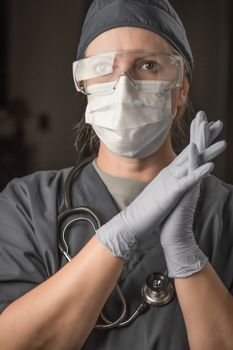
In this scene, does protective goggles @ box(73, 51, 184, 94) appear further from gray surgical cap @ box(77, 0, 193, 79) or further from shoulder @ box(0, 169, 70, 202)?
shoulder @ box(0, 169, 70, 202)

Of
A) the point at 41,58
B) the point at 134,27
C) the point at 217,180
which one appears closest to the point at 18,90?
the point at 41,58

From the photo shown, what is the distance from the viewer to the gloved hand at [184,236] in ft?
1.93

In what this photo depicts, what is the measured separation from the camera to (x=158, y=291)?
64cm

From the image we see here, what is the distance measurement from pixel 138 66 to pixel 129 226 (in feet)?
0.71

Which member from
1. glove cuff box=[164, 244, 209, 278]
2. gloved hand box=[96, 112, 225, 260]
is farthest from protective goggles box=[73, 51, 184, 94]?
glove cuff box=[164, 244, 209, 278]

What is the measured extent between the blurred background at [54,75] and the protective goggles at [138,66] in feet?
0.13

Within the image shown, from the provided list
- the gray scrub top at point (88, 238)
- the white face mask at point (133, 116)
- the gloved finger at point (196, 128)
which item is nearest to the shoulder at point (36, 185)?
the gray scrub top at point (88, 238)

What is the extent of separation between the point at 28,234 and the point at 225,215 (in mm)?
285

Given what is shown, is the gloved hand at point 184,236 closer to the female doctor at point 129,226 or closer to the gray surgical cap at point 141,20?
the female doctor at point 129,226

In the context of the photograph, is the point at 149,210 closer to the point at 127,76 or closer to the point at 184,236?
the point at 184,236

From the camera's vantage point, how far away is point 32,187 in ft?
2.31

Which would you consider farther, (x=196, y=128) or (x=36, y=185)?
(x=36, y=185)

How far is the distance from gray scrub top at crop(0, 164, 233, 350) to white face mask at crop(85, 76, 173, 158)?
3.7 inches

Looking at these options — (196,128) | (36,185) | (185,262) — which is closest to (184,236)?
(185,262)
